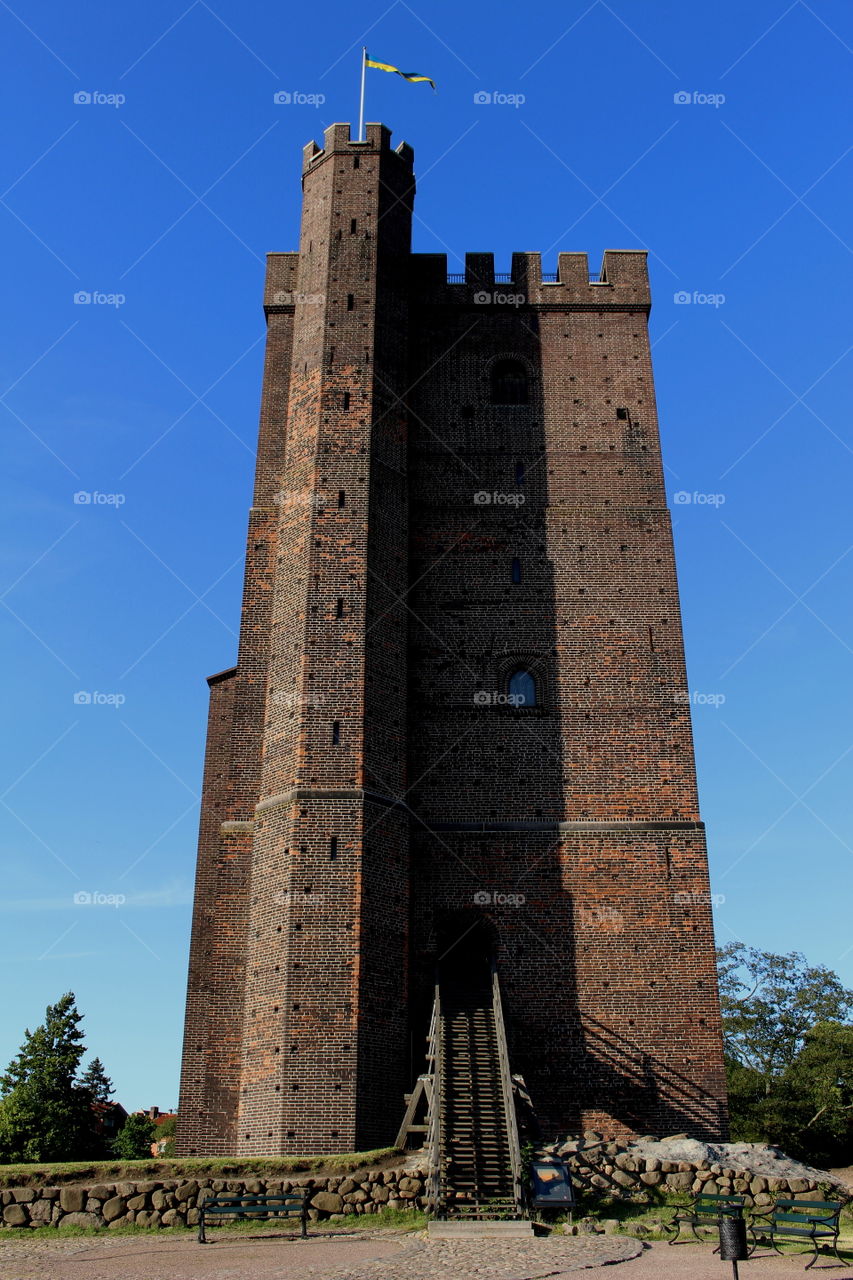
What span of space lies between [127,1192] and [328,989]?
4.32 metres

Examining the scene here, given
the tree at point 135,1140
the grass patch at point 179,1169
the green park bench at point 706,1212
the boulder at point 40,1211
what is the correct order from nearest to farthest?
the green park bench at point 706,1212, the boulder at point 40,1211, the grass patch at point 179,1169, the tree at point 135,1140

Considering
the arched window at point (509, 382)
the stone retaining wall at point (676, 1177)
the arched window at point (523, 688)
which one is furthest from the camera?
the arched window at point (509, 382)

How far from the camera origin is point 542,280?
83.8ft

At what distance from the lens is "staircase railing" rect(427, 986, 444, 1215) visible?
13266 mm

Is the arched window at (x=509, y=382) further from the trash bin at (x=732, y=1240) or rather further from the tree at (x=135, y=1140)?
the tree at (x=135, y=1140)

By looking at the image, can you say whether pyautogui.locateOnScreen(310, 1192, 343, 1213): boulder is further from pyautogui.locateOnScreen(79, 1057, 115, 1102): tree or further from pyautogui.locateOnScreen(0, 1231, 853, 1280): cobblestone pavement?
pyautogui.locateOnScreen(79, 1057, 115, 1102): tree

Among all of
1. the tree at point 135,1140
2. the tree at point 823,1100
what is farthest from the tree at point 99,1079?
the tree at point 823,1100

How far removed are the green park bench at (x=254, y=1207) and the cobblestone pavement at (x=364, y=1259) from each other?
29 cm

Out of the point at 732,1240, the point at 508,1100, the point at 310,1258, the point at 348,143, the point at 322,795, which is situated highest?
the point at 348,143

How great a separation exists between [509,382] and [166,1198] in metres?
17.4

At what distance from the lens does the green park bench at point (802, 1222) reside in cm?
1146

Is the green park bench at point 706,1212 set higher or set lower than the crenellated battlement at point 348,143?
lower

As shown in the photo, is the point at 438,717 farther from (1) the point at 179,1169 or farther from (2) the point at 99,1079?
(2) the point at 99,1079

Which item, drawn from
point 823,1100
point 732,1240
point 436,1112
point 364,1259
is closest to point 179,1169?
point 436,1112
